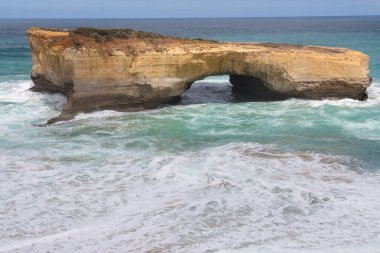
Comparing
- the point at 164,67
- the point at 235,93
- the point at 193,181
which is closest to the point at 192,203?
the point at 193,181

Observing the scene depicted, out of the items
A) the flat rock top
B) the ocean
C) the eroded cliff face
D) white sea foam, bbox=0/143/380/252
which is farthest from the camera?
the flat rock top

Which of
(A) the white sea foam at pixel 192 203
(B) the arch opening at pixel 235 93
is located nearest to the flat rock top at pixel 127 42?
(B) the arch opening at pixel 235 93

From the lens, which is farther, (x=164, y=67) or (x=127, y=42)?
(x=127, y=42)

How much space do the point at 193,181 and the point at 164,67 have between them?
8.43 m

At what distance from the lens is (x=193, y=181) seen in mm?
11977

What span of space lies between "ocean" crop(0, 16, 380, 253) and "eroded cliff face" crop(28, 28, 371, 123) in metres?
0.85

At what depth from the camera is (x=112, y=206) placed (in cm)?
1059

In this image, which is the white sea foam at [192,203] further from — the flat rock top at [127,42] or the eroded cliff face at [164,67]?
the flat rock top at [127,42]

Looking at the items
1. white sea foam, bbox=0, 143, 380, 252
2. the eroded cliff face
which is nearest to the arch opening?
the eroded cliff face

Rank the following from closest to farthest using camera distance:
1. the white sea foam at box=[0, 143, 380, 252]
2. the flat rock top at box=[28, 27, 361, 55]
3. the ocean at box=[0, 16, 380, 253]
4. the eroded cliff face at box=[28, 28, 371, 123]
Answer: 1. the white sea foam at box=[0, 143, 380, 252]
2. the ocean at box=[0, 16, 380, 253]
3. the eroded cliff face at box=[28, 28, 371, 123]
4. the flat rock top at box=[28, 27, 361, 55]

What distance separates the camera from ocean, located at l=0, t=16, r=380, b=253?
9219mm

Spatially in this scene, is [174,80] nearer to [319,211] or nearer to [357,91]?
[357,91]

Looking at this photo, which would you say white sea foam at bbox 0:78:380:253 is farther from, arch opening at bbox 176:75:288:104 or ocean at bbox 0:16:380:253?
arch opening at bbox 176:75:288:104

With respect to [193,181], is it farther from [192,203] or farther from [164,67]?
[164,67]
